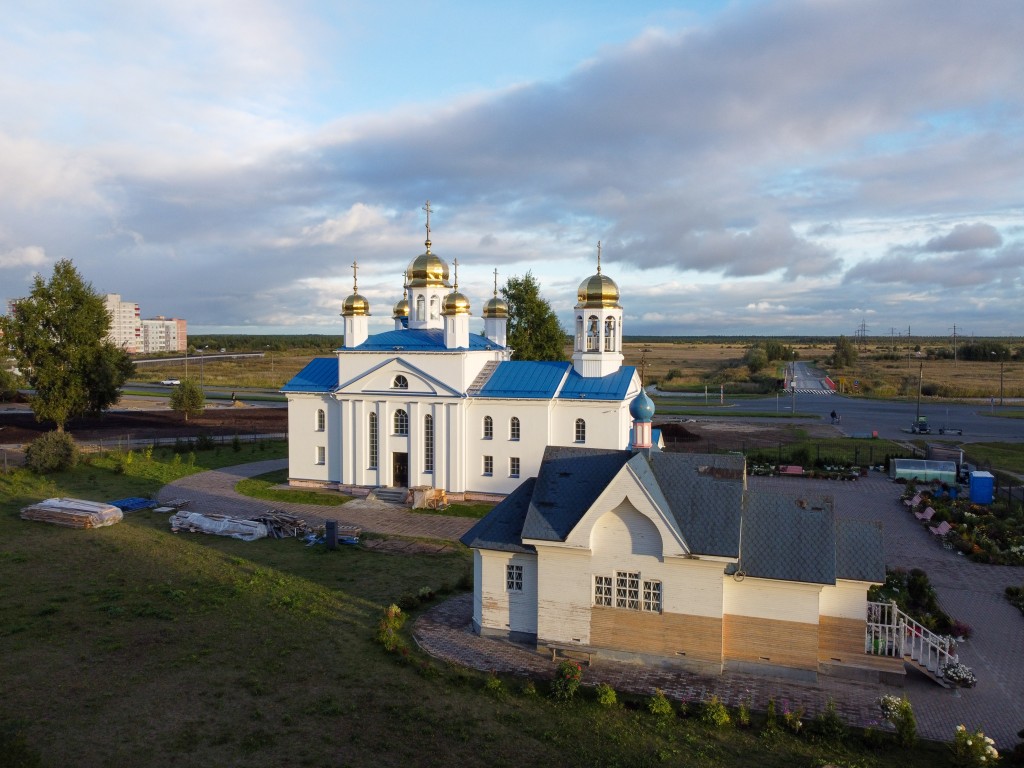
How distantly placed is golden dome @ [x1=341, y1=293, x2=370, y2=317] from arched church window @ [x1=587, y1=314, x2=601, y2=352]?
9.70 m

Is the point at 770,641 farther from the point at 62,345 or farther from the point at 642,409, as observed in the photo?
the point at 62,345

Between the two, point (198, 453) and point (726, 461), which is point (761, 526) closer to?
point (726, 461)

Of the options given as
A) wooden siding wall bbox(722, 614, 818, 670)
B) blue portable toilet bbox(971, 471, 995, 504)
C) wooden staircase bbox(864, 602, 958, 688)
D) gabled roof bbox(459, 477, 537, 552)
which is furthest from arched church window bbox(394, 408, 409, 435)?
blue portable toilet bbox(971, 471, 995, 504)

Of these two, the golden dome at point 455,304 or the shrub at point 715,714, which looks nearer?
the shrub at point 715,714

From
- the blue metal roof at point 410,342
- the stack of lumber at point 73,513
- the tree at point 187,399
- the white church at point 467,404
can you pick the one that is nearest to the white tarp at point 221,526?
the stack of lumber at point 73,513

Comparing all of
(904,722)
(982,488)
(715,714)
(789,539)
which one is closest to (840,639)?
(789,539)

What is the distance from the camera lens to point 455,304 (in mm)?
28578

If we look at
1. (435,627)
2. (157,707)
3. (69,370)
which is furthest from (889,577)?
(69,370)

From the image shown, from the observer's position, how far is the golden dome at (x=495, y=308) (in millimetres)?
35062

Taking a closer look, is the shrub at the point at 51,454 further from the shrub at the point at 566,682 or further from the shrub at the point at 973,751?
the shrub at the point at 973,751

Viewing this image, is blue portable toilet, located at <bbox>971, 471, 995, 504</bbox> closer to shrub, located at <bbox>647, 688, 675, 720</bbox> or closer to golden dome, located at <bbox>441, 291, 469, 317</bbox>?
golden dome, located at <bbox>441, 291, 469, 317</bbox>

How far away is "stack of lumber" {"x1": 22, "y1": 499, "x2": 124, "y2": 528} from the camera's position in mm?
23234

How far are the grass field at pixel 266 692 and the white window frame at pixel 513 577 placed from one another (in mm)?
2133

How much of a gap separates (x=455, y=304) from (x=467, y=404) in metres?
3.95
